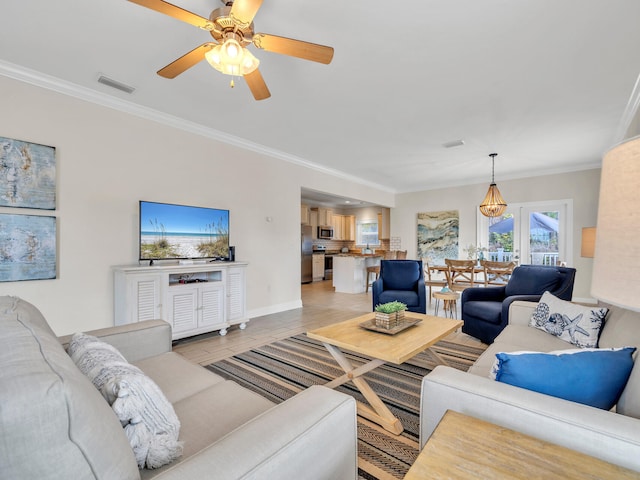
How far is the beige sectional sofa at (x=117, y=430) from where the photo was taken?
55 cm

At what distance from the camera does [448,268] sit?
5.31 m

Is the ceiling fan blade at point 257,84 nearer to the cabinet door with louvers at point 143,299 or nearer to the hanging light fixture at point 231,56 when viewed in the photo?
the hanging light fixture at point 231,56

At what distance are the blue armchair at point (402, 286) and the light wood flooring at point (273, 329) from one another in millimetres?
624

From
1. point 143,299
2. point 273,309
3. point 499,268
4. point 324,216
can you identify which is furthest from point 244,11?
point 324,216

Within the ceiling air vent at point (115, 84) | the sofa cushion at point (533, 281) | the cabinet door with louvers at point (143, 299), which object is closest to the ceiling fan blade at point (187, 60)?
the ceiling air vent at point (115, 84)

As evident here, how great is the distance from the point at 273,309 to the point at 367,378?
104 inches

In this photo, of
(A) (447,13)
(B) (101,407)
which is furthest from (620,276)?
(A) (447,13)

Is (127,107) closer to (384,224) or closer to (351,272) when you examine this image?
(351,272)

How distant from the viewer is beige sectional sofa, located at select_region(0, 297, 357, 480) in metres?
0.55

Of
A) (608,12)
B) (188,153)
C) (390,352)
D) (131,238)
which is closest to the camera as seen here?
(390,352)

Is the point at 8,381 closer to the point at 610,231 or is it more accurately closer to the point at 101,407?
the point at 101,407

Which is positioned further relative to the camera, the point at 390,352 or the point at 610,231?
the point at 390,352

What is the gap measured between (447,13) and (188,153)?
3.17 meters

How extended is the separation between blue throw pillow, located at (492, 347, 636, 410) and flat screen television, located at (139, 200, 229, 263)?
3.51 metres
